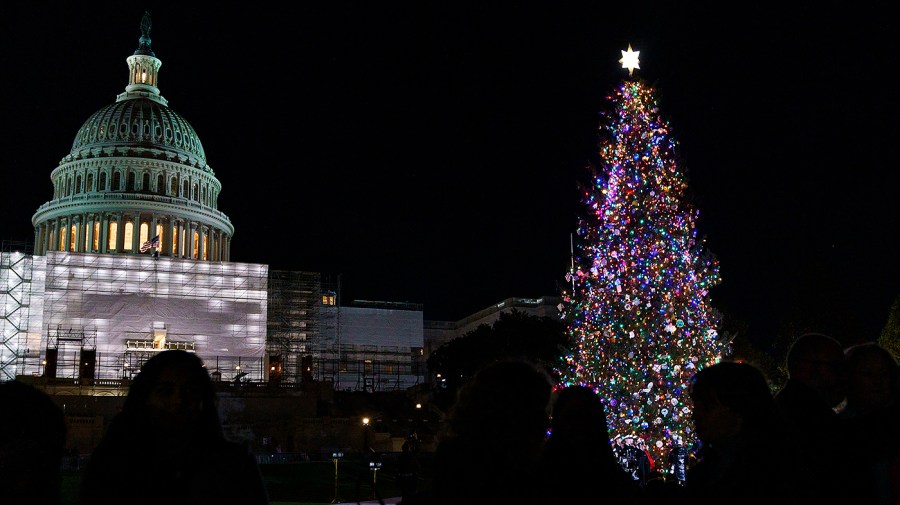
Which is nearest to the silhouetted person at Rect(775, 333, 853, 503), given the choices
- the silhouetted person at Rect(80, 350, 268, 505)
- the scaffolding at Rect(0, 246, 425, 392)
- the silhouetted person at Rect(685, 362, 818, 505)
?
the silhouetted person at Rect(685, 362, 818, 505)

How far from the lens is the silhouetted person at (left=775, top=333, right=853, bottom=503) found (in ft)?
15.9

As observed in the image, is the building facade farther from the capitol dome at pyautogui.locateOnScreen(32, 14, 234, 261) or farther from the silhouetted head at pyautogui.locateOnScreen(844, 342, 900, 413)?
the silhouetted head at pyautogui.locateOnScreen(844, 342, 900, 413)

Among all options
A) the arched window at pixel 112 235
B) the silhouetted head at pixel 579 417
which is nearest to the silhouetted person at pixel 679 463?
the silhouetted head at pixel 579 417

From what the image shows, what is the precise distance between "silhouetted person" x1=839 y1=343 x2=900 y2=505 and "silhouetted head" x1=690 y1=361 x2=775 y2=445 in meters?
0.69

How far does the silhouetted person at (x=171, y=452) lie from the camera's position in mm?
3791

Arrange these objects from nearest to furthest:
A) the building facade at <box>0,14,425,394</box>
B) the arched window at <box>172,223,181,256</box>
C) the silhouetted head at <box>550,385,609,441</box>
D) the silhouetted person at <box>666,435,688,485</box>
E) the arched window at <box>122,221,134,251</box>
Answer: the silhouetted head at <box>550,385,609,441</box>, the silhouetted person at <box>666,435,688,485</box>, the building facade at <box>0,14,425,394</box>, the arched window at <box>122,221,134,251</box>, the arched window at <box>172,223,181,256</box>

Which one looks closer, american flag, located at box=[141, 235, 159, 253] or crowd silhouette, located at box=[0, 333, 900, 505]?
crowd silhouette, located at box=[0, 333, 900, 505]

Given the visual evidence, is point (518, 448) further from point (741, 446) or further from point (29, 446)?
point (29, 446)

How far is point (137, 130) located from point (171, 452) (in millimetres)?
90732

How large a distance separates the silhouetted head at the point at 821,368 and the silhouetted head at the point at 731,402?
1103mm

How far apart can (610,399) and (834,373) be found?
559 inches

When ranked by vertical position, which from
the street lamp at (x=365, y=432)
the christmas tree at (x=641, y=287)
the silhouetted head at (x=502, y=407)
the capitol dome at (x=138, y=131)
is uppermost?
the capitol dome at (x=138, y=131)

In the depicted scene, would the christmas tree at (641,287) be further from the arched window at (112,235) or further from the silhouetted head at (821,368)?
the arched window at (112,235)

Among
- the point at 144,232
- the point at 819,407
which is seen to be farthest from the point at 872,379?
the point at 144,232
